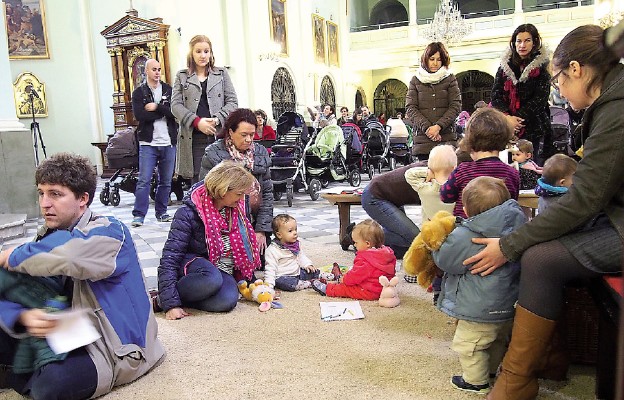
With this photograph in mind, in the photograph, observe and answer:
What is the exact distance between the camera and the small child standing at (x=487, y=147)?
2570mm

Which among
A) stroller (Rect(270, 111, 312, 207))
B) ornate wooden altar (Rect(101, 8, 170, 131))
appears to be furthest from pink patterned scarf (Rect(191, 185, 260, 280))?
ornate wooden altar (Rect(101, 8, 170, 131))

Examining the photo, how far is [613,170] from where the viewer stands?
5.31 ft

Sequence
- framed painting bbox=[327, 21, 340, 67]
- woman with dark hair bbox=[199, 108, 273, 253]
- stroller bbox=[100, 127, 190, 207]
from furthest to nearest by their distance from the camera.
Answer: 1. framed painting bbox=[327, 21, 340, 67]
2. stroller bbox=[100, 127, 190, 207]
3. woman with dark hair bbox=[199, 108, 273, 253]

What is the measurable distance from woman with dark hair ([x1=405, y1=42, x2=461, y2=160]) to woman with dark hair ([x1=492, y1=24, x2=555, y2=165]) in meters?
0.46

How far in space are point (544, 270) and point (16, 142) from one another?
6188 millimetres

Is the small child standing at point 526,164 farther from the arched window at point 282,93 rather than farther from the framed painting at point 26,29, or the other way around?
the framed painting at point 26,29

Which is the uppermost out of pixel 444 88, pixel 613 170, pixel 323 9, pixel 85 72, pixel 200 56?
pixel 323 9

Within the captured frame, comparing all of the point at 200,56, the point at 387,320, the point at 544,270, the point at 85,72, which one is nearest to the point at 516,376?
the point at 544,270

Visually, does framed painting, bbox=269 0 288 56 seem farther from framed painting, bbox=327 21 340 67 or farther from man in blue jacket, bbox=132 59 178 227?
man in blue jacket, bbox=132 59 178 227

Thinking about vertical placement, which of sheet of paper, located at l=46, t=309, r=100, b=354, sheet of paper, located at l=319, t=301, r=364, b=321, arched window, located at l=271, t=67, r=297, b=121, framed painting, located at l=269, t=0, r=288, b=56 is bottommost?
sheet of paper, located at l=319, t=301, r=364, b=321

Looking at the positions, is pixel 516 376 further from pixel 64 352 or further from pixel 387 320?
pixel 64 352

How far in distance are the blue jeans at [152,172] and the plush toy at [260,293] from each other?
262 centimetres

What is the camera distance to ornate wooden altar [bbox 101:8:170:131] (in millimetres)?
12078

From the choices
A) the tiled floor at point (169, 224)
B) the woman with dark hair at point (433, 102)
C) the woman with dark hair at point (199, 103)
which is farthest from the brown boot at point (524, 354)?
the woman with dark hair at point (199, 103)
